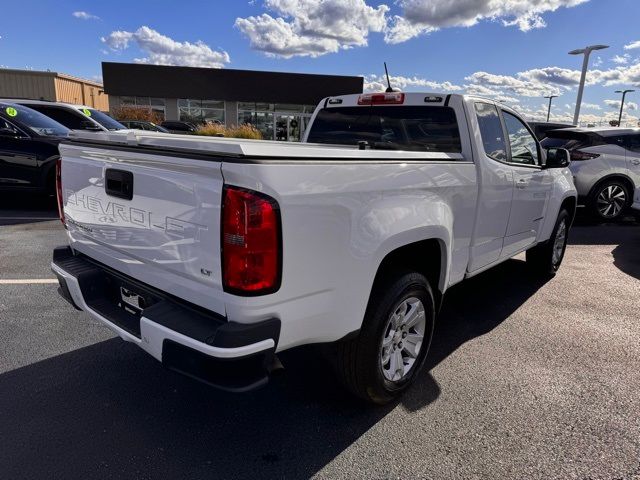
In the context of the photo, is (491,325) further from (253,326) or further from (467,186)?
(253,326)

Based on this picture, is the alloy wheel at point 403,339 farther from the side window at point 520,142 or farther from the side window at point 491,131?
the side window at point 520,142

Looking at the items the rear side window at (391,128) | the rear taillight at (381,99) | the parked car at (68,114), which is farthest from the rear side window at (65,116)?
the rear taillight at (381,99)

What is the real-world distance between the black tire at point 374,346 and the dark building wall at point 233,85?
105 feet

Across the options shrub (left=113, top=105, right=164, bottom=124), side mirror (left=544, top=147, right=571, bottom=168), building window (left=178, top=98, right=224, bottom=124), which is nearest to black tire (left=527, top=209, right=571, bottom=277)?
side mirror (left=544, top=147, right=571, bottom=168)

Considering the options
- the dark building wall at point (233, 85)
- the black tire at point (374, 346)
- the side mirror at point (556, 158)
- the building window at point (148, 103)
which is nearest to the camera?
the black tire at point (374, 346)

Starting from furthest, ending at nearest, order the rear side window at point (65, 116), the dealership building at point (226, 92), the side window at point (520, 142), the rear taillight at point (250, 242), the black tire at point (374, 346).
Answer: the dealership building at point (226, 92) → the rear side window at point (65, 116) → the side window at point (520, 142) → the black tire at point (374, 346) → the rear taillight at point (250, 242)

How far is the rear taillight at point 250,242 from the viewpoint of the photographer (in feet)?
6.16

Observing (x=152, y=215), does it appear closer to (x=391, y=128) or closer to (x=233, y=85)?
(x=391, y=128)

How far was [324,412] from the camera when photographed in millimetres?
2785

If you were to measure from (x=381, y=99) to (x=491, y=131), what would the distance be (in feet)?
3.09

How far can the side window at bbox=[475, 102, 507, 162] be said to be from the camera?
3.71 m

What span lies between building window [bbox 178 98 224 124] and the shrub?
2289mm

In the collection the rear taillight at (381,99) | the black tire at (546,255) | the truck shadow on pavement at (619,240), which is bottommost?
the truck shadow on pavement at (619,240)

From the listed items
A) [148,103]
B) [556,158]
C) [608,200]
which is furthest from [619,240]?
[148,103]
